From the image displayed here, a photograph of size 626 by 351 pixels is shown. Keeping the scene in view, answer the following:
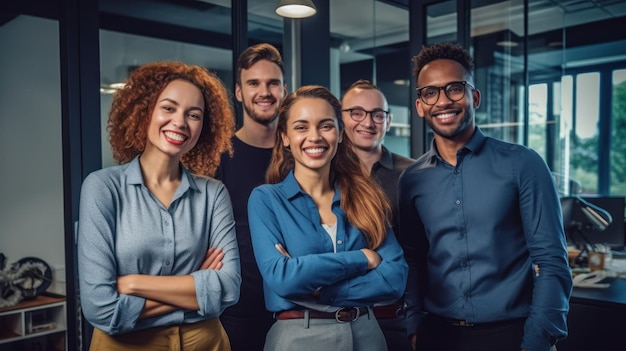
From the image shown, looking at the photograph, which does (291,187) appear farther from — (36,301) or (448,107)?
(36,301)

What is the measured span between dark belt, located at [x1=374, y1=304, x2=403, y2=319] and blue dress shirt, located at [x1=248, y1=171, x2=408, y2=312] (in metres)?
0.53

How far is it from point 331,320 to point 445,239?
0.59 metres

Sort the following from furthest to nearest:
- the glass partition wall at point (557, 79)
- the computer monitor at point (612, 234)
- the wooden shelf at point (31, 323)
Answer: the glass partition wall at point (557, 79)
the computer monitor at point (612, 234)
the wooden shelf at point (31, 323)

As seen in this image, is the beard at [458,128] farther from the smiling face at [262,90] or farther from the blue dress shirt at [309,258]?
the smiling face at [262,90]

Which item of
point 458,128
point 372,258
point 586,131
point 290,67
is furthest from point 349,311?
point 586,131

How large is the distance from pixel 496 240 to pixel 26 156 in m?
4.09

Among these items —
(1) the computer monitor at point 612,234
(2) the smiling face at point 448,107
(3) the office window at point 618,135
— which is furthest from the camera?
(3) the office window at point 618,135

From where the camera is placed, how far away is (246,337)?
2.40 meters

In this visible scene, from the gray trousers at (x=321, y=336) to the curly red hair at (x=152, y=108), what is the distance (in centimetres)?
69

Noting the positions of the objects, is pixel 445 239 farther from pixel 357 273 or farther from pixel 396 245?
pixel 357 273

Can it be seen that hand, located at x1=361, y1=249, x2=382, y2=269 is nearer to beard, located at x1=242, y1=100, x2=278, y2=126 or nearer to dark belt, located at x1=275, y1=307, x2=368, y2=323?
dark belt, located at x1=275, y1=307, x2=368, y2=323

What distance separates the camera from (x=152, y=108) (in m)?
1.87

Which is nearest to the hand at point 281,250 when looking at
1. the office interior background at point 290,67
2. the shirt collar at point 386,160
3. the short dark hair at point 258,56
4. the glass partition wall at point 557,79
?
the shirt collar at point 386,160

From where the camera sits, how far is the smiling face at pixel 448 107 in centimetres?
210
